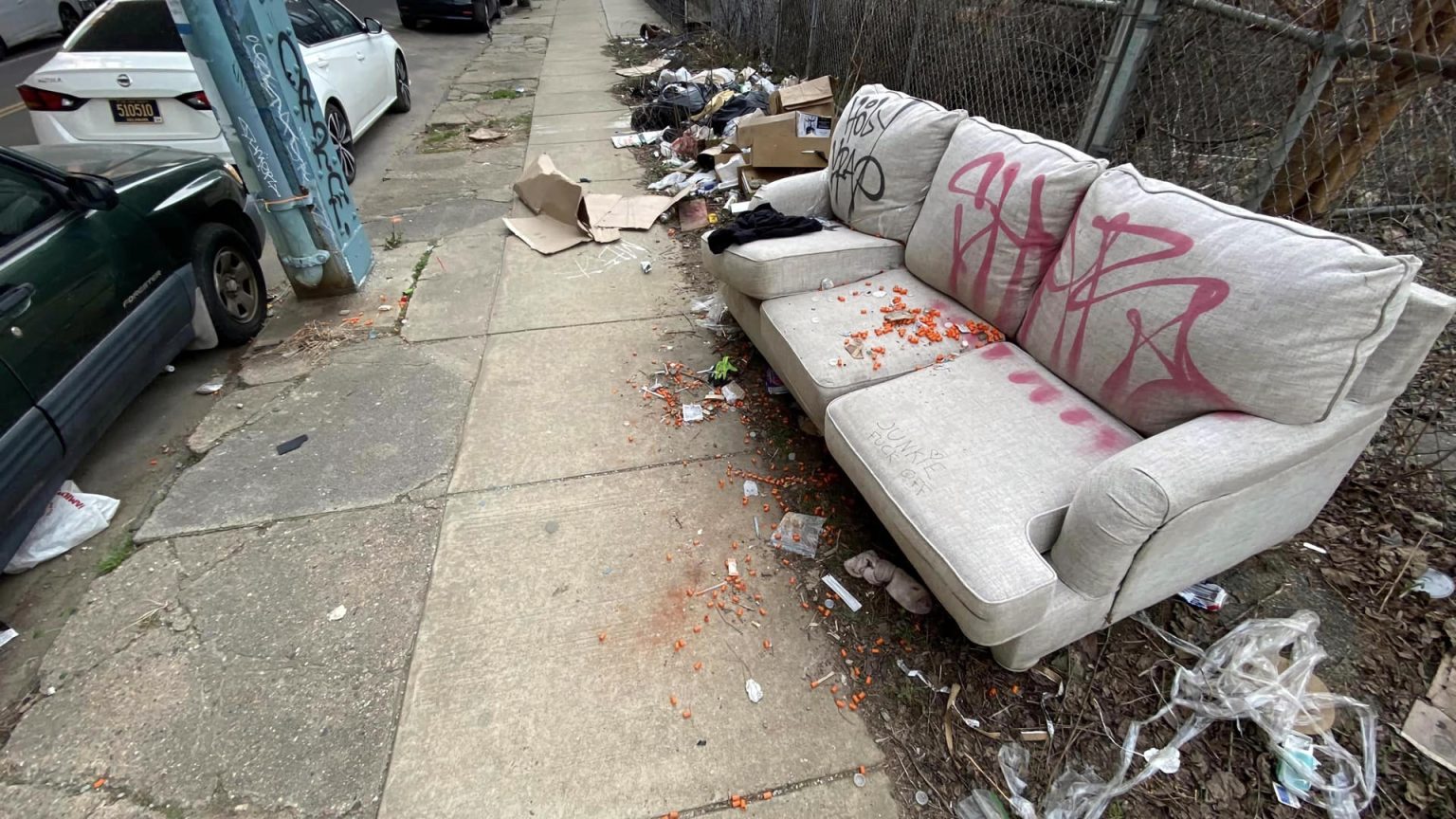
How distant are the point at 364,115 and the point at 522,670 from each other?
22.1 ft

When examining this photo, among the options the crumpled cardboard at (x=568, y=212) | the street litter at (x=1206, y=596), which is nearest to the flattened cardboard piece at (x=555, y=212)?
the crumpled cardboard at (x=568, y=212)

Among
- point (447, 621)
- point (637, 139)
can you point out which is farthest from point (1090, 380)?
point (637, 139)

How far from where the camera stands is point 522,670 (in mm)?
2029

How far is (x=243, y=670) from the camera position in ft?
6.73

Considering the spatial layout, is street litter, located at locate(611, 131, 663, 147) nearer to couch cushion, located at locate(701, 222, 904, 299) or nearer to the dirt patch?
couch cushion, located at locate(701, 222, 904, 299)

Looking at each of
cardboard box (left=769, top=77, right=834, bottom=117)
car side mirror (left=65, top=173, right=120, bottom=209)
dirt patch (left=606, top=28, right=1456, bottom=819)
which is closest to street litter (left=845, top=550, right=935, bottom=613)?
dirt patch (left=606, top=28, right=1456, bottom=819)

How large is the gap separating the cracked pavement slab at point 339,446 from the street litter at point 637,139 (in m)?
3.96

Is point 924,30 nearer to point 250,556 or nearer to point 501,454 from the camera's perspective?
point 501,454

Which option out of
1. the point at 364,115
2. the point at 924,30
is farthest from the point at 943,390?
the point at 364,115

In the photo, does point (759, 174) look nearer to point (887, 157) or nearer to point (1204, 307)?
point (887, 157)

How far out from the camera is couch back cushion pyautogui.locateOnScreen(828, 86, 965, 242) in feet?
9.56

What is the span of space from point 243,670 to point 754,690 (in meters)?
1.66

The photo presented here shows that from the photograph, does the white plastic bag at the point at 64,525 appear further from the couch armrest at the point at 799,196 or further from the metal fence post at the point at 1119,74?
the metal fence post at the point at 1119,74

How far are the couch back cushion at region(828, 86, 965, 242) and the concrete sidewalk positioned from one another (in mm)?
1148
